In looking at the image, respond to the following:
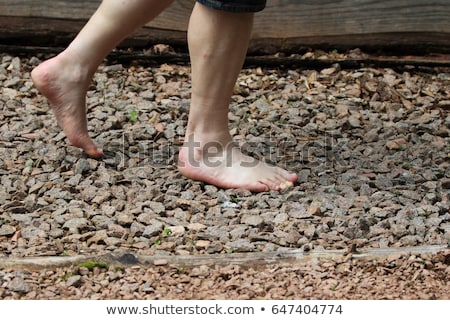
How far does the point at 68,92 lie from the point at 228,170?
23.6 inches

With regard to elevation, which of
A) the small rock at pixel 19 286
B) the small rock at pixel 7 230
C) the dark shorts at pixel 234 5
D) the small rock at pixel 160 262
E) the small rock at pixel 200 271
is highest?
the dark shorts at pixel 234 5

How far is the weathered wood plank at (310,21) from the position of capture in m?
4.56

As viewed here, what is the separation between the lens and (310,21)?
4.65 m

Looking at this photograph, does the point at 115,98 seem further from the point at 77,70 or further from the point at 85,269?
the point at 85,269

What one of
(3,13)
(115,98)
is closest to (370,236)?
(115,98)

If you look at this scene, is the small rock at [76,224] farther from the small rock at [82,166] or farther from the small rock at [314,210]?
the small rock at [314,210]

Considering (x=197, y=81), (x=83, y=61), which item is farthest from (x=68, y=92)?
(x=197, y=81)

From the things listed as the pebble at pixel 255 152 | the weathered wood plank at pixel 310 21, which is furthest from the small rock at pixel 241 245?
the weathered wood plank at pixel 310 21

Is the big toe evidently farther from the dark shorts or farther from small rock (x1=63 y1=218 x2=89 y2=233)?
the dark shorts

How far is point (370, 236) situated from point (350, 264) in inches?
9.7

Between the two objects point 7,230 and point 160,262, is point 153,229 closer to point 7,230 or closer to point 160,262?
point 160,262

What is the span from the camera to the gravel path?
10.2 ft

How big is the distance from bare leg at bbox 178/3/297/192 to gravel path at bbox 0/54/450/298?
5 centimetres

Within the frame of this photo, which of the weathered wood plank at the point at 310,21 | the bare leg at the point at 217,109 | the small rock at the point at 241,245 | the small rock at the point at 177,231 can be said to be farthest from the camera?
the weathered wood plank at the point at 310,21
